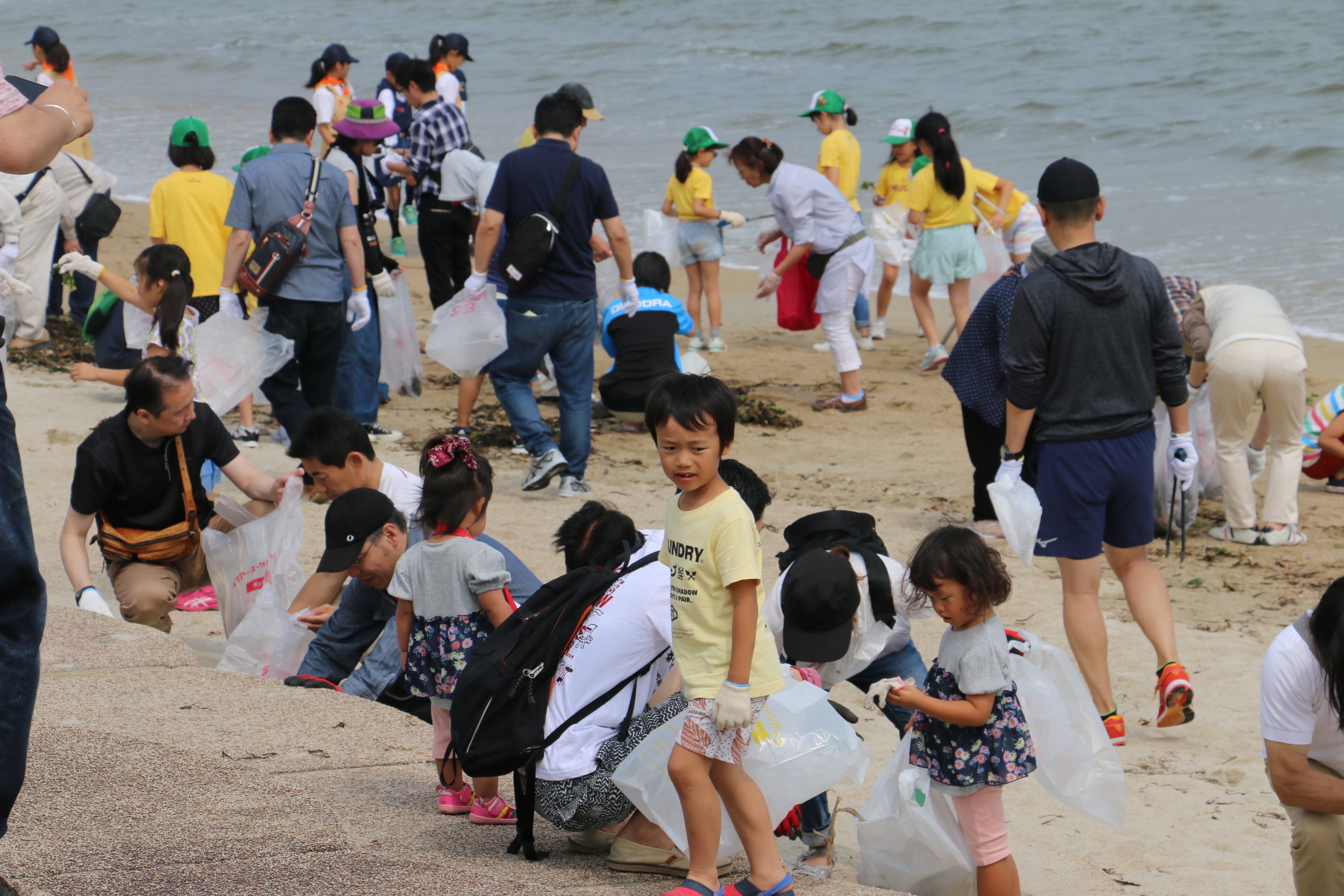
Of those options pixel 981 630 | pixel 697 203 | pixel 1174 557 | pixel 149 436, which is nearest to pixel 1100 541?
pixel 981 630

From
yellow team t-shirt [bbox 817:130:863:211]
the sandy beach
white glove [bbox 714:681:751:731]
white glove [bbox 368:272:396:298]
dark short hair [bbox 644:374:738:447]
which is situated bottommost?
the sandy beach

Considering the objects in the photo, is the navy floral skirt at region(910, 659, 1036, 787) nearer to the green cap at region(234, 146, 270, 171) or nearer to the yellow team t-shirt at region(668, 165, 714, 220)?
the green cap at region(234, 146, 270, 171)

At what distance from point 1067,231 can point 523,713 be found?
251cm

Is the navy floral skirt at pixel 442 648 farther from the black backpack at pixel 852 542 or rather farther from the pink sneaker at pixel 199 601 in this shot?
the pink sneaker at pixel 199 601

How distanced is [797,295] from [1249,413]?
127 inches

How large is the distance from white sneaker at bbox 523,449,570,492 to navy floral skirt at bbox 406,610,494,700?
10.9 ft

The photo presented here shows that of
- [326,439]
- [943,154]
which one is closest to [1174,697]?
[326,439]

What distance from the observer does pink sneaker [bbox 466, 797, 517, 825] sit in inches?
120

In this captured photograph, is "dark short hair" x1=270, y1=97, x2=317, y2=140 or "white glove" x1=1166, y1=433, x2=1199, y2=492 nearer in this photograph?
"white glove" x1=1166, y1=433, x2=1199, y2=492

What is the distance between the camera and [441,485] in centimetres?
315

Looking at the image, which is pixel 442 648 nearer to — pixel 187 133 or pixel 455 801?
pixel 455 801

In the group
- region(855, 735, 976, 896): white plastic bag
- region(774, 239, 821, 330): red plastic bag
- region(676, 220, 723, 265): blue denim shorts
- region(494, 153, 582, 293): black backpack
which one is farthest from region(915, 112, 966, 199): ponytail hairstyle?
region(855, 735, 976, 896): white plastic bag

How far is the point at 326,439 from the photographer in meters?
4.07

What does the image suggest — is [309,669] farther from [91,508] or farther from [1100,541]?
[1100,541]
